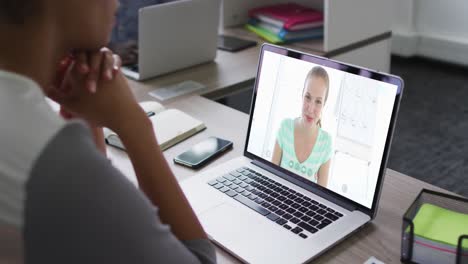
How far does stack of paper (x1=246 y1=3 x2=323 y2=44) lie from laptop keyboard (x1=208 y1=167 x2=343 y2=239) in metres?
1.14

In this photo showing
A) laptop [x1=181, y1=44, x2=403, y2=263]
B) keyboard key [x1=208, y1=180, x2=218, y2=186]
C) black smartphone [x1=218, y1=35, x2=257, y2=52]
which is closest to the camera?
laptop [x1=181, y1=44, x2=403, y2=263]

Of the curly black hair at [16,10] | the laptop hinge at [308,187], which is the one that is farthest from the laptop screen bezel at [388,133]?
the curly black hair at [16,10]

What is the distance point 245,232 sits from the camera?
982mm

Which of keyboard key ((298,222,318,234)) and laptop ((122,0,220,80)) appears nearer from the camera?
keyboard key ((298,222,318,234))

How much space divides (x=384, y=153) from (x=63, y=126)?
628mm

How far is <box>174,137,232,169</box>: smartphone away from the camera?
50.2 inches

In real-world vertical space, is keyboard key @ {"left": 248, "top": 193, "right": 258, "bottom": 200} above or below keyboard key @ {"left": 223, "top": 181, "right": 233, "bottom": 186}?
above

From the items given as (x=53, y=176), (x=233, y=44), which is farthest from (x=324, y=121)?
(x=233, y=44)

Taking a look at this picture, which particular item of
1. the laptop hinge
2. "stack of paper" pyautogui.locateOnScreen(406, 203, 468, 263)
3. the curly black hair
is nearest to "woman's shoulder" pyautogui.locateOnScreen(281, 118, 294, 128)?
the laptop hinge

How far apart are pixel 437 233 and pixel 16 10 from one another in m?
0.75

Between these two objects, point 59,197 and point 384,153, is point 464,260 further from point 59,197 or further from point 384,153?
point 59,197

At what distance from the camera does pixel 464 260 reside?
0.84m

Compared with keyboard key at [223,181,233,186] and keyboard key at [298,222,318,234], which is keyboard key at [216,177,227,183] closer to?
keyboard key at [223,181,233,186]

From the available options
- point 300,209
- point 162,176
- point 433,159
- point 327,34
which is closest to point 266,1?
point 327,34
